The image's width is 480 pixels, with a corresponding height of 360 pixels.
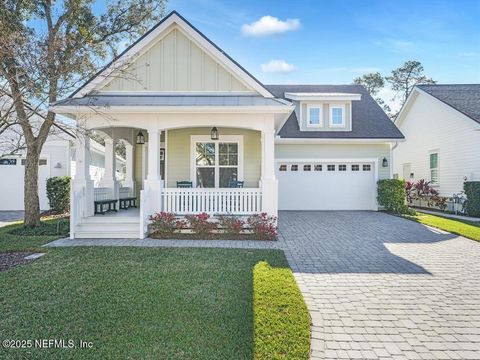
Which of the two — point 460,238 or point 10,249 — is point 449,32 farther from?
point 10,249

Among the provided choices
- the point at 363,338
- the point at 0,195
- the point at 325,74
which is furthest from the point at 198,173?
the point at 325,74

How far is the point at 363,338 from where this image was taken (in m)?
3.33

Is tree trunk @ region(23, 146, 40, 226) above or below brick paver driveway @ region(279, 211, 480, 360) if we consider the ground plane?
above

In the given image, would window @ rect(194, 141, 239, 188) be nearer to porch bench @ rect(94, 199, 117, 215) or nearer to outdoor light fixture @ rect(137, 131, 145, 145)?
outdoor light fixture @ rect(137, 131, 145, 145)

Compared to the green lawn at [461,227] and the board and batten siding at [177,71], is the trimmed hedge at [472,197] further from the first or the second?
the board and batten siding at [177,71]

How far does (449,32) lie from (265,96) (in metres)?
9.00

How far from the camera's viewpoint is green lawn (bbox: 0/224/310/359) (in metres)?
3.05

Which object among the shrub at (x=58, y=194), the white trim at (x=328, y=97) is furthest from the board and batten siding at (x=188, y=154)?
the shrub at (x=58, y=194)

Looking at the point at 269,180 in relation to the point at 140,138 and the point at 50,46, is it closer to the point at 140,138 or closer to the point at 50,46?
the point at 140,138

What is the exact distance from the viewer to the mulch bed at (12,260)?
19.2 ft

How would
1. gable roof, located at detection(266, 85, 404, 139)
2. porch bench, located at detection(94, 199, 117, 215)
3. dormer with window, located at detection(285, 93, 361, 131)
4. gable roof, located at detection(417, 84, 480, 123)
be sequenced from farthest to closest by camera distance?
dormer with window, located at detection(285, 93, 361, 131) → gable roof, located at detection(266, 85, 404, 139) → gable roof, located at detection(417, 84, 480, 123) → porch bench, located at detection(94, 199, 117, 215)

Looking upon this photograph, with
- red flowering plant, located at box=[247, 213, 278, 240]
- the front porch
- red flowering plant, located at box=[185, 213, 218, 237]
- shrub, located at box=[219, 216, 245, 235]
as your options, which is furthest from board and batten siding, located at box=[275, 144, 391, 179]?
red flowering plant, located at box=[185, 213, 218, 237]

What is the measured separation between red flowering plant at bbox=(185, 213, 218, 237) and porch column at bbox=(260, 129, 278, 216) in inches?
62.9

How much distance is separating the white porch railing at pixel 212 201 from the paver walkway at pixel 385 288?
3.69 ft
